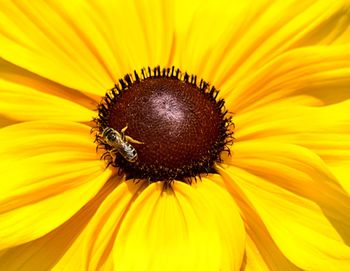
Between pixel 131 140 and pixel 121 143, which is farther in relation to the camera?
pixel 131 140

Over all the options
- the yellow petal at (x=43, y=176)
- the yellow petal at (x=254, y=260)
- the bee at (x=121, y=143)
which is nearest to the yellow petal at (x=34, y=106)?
the yellow petal at (x=43, y=176)

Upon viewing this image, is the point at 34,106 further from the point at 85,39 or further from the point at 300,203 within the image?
the point at 300,203

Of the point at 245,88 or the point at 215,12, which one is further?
the point at 215,12

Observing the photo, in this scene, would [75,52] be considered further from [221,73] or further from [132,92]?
[221,73]

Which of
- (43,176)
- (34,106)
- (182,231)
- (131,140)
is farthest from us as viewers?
(34,106)

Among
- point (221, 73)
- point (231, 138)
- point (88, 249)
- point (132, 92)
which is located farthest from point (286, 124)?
point (88, 249)

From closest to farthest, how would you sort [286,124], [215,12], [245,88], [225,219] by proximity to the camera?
[225,219], [286,124], [245,88], [215,12]

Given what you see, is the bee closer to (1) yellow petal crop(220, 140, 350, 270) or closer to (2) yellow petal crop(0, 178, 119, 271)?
(2) yellow petal crop(0, 178, 119, 271)

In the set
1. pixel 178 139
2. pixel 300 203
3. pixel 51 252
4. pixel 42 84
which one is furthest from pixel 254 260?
pixel 42 84
